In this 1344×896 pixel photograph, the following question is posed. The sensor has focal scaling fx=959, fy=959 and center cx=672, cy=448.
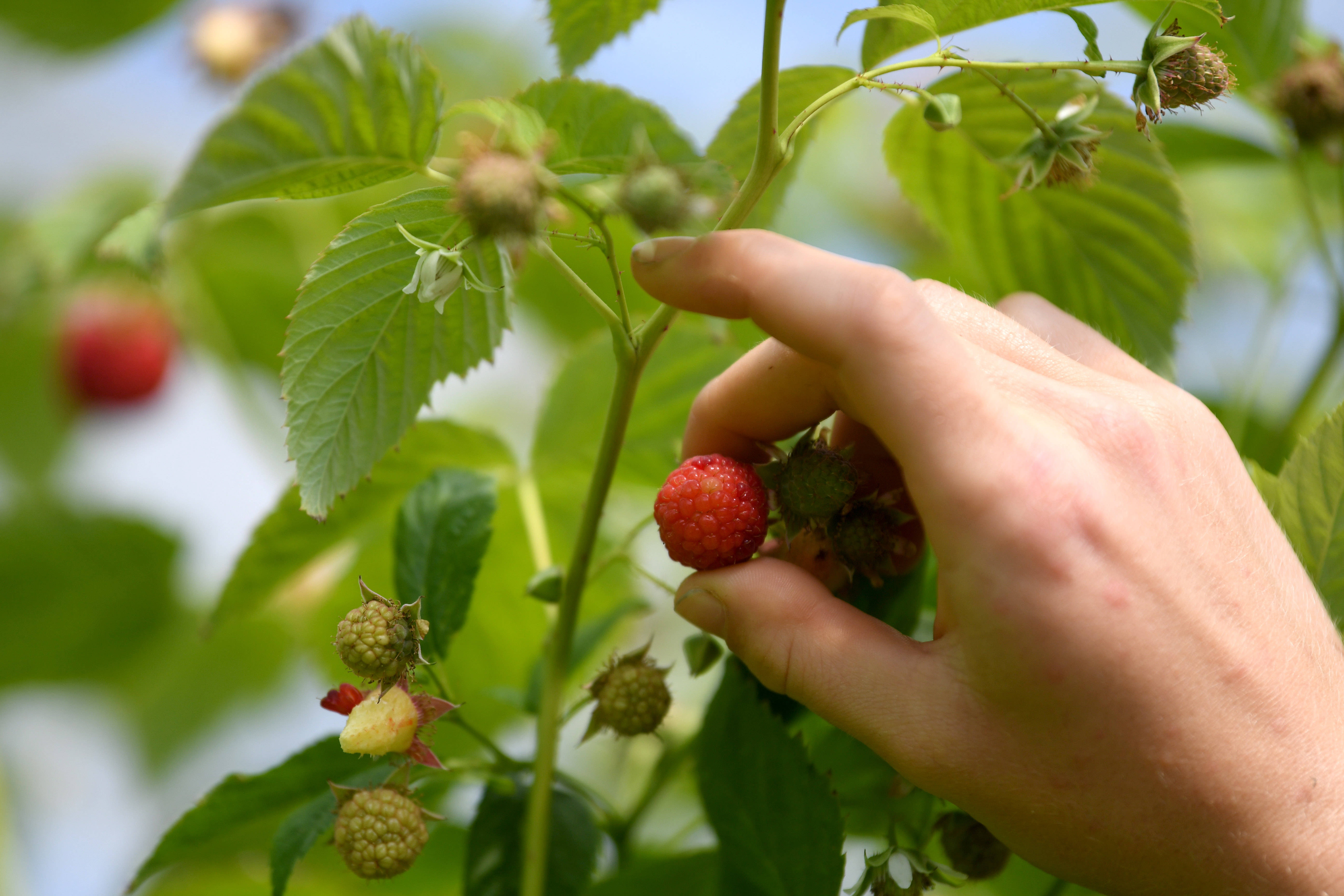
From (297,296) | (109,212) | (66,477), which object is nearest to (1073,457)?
(297,296)

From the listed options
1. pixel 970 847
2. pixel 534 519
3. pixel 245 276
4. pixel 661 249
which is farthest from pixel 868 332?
pixel 245 276

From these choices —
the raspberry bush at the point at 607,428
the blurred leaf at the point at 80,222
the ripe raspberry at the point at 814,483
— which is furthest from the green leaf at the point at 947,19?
the blurred leaf at the point at 80,222

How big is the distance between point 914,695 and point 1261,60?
0.73 m

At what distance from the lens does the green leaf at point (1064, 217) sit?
66 cm

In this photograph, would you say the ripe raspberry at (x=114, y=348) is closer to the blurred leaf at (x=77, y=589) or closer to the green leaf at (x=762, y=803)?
the blurred leaf at (x=77, y=589)

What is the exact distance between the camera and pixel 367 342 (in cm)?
52

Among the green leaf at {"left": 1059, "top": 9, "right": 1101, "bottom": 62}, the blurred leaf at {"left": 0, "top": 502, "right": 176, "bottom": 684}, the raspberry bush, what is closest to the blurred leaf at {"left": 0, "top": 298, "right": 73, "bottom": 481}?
the blurred leaf at {"left": 0, "top": 502, "right": 176, "bottom": 684}

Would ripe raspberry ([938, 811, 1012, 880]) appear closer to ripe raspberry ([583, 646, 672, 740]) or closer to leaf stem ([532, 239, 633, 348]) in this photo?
ripe raspberry ([583, 646, 672, 740])

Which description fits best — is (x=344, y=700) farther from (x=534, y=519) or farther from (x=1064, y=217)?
(x=1064, y=217)

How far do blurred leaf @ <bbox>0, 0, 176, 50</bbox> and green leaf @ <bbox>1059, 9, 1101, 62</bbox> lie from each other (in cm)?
122

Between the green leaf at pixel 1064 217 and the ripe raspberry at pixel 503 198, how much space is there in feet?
1.21

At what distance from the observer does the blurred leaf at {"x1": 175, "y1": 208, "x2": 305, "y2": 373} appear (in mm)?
1188

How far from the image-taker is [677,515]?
0.51 metres

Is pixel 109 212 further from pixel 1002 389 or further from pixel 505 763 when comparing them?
pixel 1002 389
